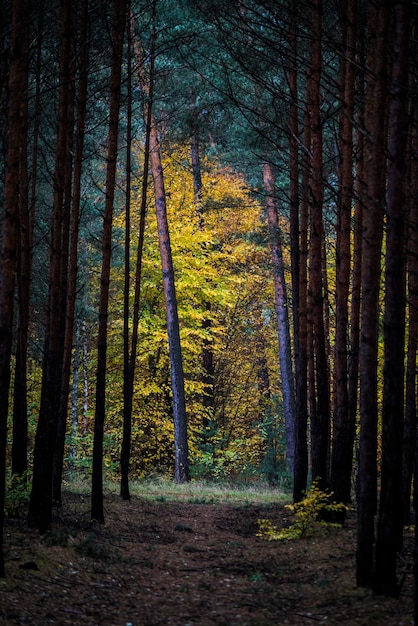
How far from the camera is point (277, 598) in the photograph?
22.5 feet

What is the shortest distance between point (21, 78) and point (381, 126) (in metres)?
3.81

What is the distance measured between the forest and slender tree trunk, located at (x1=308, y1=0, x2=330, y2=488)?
0.04 meters

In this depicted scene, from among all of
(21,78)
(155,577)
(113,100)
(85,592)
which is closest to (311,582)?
(155,577)

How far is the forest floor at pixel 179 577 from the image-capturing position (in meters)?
5.97

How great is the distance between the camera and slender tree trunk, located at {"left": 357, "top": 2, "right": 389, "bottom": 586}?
6398 mm

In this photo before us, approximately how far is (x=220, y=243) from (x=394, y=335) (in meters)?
22.0

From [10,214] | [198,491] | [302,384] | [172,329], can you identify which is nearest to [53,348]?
[10,214]

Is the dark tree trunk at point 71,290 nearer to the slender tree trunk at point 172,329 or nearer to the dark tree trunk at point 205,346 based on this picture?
the slender tree trunk at point 172,329

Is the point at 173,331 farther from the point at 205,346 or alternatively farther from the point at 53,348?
the point at 53,348

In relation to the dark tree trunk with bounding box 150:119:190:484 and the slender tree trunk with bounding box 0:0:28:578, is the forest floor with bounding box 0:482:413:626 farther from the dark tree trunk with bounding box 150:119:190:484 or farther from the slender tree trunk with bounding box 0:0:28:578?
the dark tree trunk with bounding box 150:119:190:484

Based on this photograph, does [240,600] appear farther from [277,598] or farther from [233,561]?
[233,561]

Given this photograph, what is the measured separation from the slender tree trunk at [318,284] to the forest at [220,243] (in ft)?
0.14

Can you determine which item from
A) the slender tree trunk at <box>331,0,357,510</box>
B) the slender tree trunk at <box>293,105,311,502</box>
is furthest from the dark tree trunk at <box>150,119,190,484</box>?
the slender tree trunk at <box>331,0,357,510</box>

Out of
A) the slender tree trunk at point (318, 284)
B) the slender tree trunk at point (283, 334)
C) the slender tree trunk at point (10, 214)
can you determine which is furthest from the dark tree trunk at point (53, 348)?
the slender tree trunk at point (283, 334)
